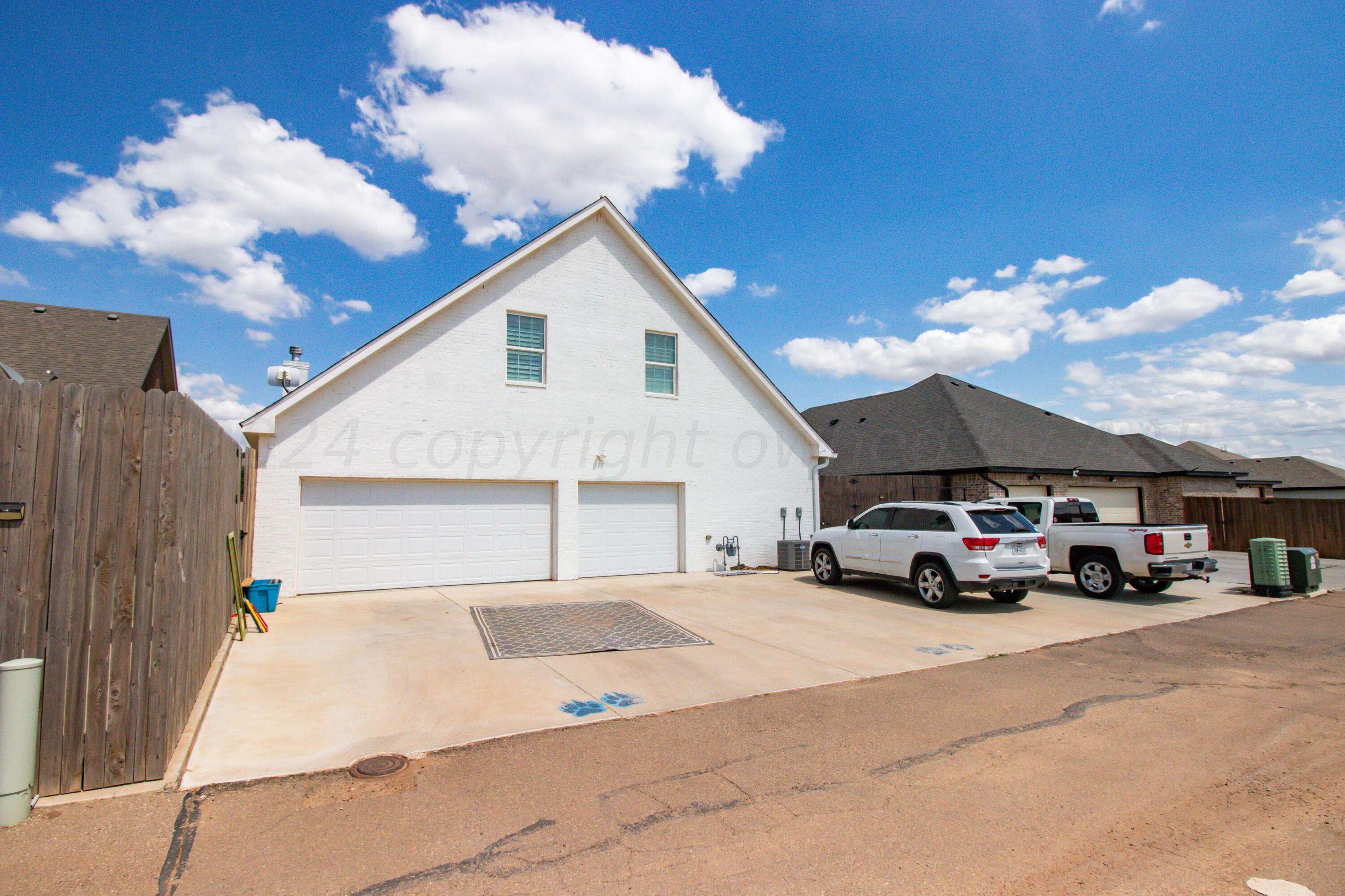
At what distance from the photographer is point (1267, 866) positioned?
11.4 ft

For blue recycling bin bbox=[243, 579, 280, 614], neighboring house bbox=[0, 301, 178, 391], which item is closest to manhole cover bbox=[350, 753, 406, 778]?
blue recycling bin bbox=[243, 579, 280, 614]

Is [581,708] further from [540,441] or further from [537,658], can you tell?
[540,441]

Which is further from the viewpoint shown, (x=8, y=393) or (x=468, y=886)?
(x=8, y=393)

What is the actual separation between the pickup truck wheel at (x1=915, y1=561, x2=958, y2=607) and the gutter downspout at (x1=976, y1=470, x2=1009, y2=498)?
9.81 meters

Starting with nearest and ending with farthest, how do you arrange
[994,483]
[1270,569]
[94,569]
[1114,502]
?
[94,569] → [1270,569] → [994,483] → [1114,502]

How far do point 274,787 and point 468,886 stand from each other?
1.87 meters

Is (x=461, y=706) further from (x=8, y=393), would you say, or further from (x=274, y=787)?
(x=8, y=393)

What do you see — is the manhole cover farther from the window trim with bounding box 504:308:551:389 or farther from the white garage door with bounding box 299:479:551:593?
the window trim with bounding box 504:308:551:389

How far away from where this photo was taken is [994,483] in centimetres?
2006

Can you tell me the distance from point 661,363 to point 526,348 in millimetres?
3189

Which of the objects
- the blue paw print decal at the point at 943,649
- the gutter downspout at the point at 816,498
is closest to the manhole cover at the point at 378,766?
the blue paw print decal at the point at 943,649

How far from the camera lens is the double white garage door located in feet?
40.9

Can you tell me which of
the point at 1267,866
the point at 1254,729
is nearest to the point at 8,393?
the point at 1267,866

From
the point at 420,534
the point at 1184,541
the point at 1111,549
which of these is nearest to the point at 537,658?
the point at 420,534
